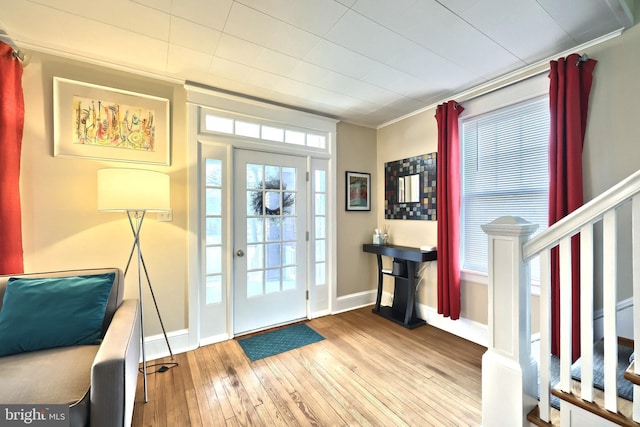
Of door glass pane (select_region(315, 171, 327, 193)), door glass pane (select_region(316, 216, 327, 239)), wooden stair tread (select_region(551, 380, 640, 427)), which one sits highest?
door glass pane (select_region(315, 171, 327, 193))

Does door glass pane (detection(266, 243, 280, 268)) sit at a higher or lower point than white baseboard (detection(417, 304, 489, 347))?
higher

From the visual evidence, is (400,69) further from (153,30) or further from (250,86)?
(153,30)

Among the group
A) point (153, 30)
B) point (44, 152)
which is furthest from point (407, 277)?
point (44, 152)

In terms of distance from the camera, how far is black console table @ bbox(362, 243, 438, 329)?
2859 millimetres

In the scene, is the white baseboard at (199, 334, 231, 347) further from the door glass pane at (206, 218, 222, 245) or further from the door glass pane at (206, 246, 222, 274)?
the door glass pane at (206, 218, 222, 245)

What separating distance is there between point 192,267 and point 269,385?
4.05 feet

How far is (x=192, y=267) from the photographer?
2459mm

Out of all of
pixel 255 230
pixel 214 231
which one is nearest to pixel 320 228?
pixel 255 230

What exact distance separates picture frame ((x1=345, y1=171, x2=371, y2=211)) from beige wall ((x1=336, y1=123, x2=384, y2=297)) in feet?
0.18

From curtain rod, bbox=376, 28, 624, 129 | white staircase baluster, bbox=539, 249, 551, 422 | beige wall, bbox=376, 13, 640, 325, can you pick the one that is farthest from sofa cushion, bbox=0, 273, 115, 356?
curtain rod, bbox=376, 28, 624, 129

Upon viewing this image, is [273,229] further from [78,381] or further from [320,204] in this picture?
[78,381]

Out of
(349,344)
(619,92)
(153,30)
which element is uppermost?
(153,30)

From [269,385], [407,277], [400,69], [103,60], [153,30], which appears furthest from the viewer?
[407,277]

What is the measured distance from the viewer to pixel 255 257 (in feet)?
9.22
